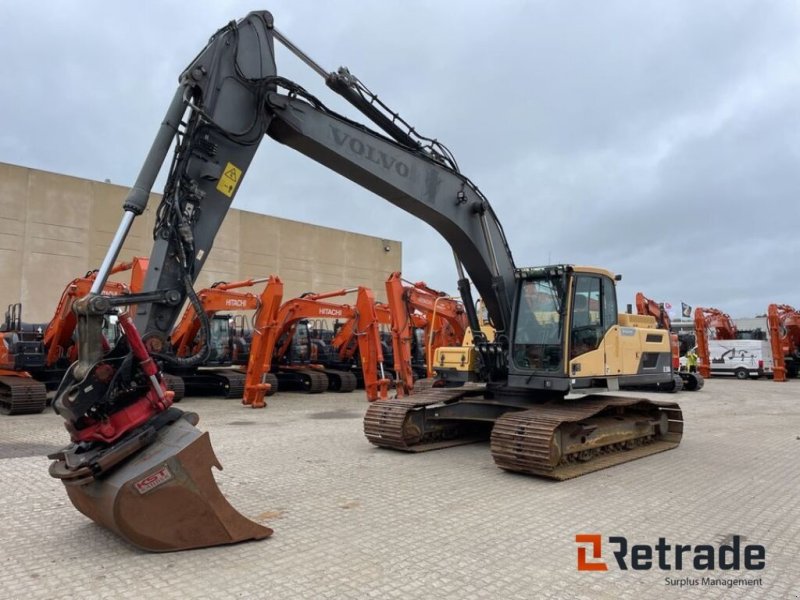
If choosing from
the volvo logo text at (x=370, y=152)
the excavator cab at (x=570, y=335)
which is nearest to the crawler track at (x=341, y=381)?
the excavator cab at (x=570, y=335)

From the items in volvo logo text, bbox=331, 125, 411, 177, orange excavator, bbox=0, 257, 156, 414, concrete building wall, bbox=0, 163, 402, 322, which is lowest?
orange excavator, bbox=0, 257, 156, 414

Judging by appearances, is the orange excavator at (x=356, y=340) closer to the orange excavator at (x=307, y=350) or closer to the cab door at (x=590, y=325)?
the orange excavator at (x=307, y=350)

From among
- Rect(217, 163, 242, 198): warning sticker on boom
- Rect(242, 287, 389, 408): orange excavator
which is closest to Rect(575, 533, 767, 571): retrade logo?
Rect(217, 163, 242, 198): warning sticker on boom

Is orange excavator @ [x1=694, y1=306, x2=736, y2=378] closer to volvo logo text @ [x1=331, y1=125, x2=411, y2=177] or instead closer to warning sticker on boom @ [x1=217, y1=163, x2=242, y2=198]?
volvo logo text @ [x1=331, y1=125, x2=411, y2=177]

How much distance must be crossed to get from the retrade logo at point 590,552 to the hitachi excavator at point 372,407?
1771mm

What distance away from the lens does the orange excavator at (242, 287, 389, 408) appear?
1436 cm

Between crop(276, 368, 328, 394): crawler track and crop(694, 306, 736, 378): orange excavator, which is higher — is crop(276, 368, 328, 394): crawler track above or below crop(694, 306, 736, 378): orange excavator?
below

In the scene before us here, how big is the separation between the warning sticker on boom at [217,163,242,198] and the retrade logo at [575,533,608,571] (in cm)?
417

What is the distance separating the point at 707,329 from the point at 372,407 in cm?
2356

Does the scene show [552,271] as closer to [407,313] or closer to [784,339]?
[407,313]

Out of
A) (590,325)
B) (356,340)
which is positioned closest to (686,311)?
(356,340)

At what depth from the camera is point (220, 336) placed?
1773cm

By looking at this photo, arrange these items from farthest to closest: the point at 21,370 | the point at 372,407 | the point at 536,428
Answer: the point at 21,370
the point at 372,407
the point at 536,428

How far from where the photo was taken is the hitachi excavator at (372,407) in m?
4.34
